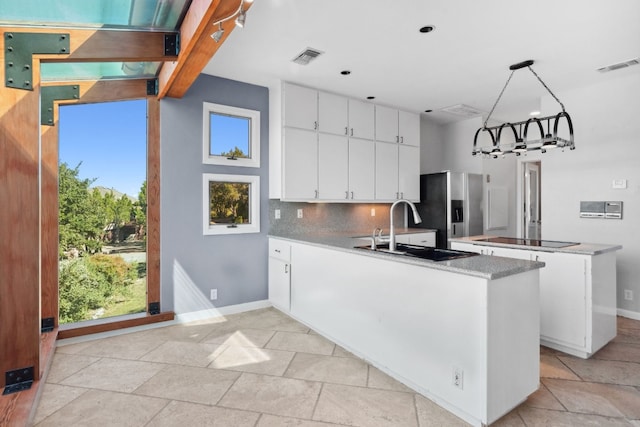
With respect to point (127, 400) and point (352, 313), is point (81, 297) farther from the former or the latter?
point (352, 313)

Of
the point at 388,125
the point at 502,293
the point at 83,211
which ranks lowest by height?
the point at 502,293

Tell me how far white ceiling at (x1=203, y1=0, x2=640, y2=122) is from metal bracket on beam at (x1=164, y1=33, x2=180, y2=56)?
48cm

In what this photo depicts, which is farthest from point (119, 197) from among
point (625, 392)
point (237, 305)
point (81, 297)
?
point (625, 392)

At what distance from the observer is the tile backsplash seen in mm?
4137

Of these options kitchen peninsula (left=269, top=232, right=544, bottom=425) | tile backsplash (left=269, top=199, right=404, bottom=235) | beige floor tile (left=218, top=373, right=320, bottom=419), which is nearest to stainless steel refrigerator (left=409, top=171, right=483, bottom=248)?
tile backsplash (left=269, top=199, right=404, bottom=235)

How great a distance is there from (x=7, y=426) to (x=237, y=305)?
2.24 m

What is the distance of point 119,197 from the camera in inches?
130

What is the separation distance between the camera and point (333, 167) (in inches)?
165

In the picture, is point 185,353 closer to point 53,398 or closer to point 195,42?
point 53,398

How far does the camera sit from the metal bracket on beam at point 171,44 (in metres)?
2.48

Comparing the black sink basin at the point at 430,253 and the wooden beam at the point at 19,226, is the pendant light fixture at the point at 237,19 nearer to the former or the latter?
the wooden beam at the point at 19,226

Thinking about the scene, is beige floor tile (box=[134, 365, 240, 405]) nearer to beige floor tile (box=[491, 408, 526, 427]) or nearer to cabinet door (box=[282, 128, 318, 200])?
beige floor tile (box=[491, 408, 526, 427])

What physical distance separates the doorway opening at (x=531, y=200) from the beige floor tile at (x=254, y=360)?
4.93 metres

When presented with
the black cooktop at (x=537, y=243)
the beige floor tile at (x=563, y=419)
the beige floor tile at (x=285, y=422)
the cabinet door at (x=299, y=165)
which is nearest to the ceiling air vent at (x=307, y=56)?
the cabinet door at (x=299, y=165)
